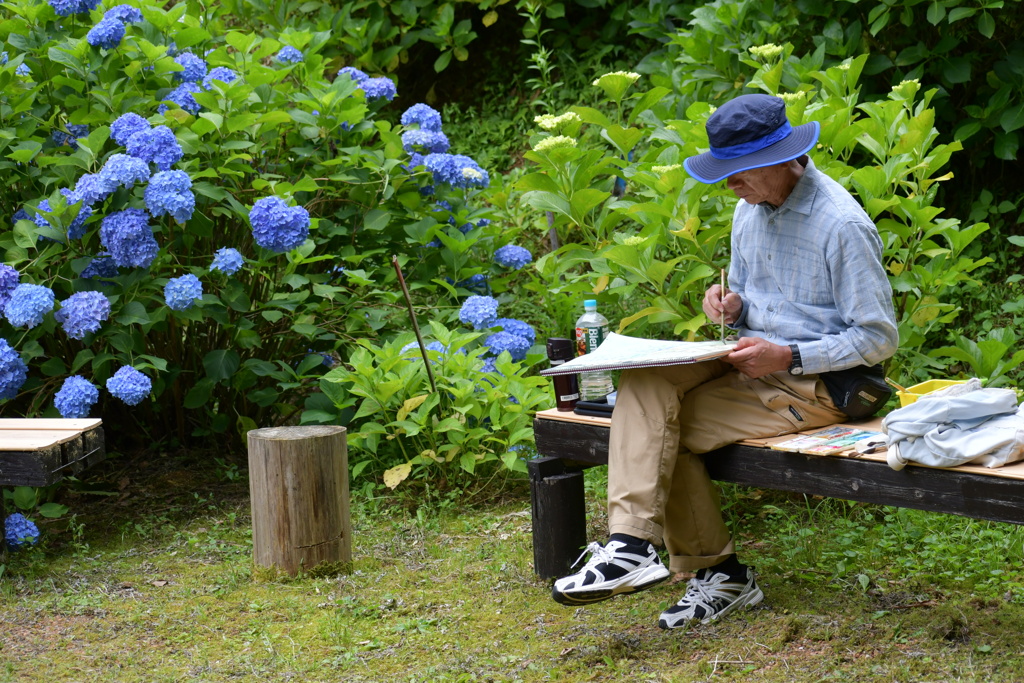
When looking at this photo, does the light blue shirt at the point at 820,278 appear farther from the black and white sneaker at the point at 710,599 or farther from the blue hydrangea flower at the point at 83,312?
the blue hydrangea flower at the point at 83,312

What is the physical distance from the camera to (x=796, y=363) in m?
2.82

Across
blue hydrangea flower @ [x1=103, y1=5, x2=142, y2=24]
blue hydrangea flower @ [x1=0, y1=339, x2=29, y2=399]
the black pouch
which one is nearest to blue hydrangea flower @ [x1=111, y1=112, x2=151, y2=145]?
blue hydrangea flower @ [x1=103, y1=5, x2=142, y2=24]

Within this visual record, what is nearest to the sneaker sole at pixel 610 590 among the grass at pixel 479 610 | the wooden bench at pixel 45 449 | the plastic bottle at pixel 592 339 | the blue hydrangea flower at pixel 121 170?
the grass at pixel 479 610

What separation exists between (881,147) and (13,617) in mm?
3122

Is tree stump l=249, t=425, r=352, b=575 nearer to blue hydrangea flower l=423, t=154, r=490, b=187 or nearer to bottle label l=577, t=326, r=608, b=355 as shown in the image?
bottle label l=577, t=326, r=608, b=355

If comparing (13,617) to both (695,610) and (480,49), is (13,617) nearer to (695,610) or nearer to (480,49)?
(695,610)

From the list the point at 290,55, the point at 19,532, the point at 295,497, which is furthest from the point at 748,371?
the point at 290,55

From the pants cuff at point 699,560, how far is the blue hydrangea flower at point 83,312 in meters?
2.15

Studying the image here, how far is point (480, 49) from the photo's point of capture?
744 centimetres

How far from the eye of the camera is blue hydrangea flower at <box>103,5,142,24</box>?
13.3 ft

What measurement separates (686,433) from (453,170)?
7.08ft

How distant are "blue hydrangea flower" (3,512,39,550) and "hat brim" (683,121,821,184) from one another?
2.53 metres

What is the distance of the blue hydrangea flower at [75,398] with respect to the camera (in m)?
3.80

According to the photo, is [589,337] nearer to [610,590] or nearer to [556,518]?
[556,518]
